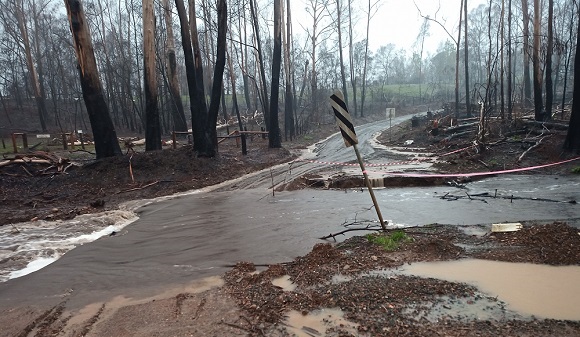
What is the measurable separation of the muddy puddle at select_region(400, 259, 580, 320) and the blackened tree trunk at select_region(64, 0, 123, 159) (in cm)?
1277

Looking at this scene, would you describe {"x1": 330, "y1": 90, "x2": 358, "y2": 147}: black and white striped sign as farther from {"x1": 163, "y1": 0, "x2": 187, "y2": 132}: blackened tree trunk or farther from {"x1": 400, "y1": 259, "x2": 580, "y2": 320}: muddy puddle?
{"x1": 163, "y1": 0, "x2": 187, "y2": 132}: blackened tree trunk

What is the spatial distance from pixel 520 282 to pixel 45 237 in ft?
27.2

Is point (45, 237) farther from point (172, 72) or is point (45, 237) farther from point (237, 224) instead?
point (172, 72)

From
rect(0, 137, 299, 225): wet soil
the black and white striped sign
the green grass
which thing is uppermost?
the black and white striped sign

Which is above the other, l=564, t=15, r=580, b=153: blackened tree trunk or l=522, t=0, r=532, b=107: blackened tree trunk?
l=522, t=0, r=532, b=107: blackened tree trunk

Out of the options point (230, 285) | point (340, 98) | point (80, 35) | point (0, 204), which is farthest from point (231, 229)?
point (80, 35)

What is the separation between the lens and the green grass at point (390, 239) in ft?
18.6

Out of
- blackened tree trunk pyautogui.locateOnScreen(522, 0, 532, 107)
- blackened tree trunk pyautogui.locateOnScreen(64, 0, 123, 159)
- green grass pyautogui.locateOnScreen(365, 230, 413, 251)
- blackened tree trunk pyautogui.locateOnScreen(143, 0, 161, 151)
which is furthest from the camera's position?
blackened tree trunk pyautogui.locateOnScreen(522, 0, 532, 107)

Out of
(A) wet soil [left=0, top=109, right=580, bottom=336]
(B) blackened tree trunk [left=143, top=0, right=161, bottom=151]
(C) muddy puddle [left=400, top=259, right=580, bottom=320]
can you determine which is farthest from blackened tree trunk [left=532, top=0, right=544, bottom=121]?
(B) blackened tree trunk [left=143, top=0, right=161, bottom=151]

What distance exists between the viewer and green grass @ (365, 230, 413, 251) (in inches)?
223

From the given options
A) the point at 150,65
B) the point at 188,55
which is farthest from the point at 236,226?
the point at 150,65

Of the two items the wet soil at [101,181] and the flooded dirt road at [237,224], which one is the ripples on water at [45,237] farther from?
the wet soil at [101,181]

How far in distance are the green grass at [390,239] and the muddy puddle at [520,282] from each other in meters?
0.64

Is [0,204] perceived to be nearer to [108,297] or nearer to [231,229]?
[231,229]
